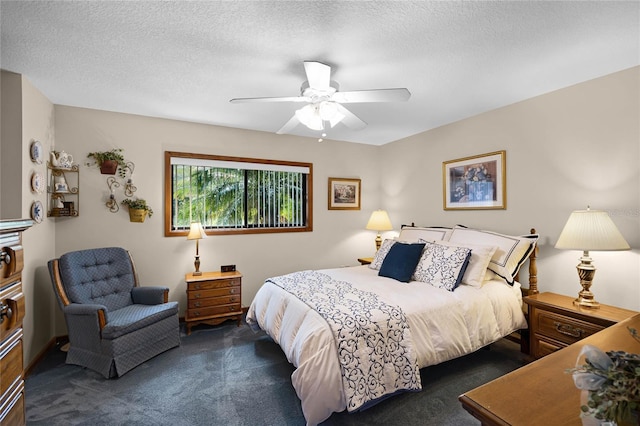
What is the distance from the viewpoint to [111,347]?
2.32 metres

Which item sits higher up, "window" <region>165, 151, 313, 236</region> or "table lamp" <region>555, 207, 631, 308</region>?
"window" <region>165, 151, 313, 236</region>

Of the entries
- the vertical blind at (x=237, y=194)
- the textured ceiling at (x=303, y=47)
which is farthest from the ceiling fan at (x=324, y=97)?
the vertical blind at (x=237, y=194)

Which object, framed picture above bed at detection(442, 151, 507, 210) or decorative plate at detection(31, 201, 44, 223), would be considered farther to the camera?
framed picture above bed at detection(442, 151, 507, 210)

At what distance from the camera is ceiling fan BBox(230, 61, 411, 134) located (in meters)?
1.88

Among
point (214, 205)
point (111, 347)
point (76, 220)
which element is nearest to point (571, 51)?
point (214, 205)

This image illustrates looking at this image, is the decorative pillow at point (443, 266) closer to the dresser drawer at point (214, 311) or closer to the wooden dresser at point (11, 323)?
the dresser drawer at point (214, 311)

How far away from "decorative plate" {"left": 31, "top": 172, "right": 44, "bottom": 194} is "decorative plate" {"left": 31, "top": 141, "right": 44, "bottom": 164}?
13 cm

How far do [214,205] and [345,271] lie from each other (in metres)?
1.95

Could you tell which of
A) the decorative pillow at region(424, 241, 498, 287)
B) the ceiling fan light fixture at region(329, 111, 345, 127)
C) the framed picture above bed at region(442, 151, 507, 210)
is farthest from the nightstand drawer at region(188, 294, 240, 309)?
the framed picture above bed at region(442, 151, 507, 210)

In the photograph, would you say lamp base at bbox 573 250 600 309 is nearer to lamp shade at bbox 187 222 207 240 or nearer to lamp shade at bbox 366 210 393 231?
lamp shade at bbox 366 210 393 231

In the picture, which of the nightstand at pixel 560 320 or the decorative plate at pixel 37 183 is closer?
the nightstand at pixel 560 320

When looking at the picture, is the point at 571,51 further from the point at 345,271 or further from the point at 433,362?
the point at 345,271

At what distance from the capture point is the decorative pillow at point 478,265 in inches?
102

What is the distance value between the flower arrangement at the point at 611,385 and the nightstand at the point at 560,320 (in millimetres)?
1916
